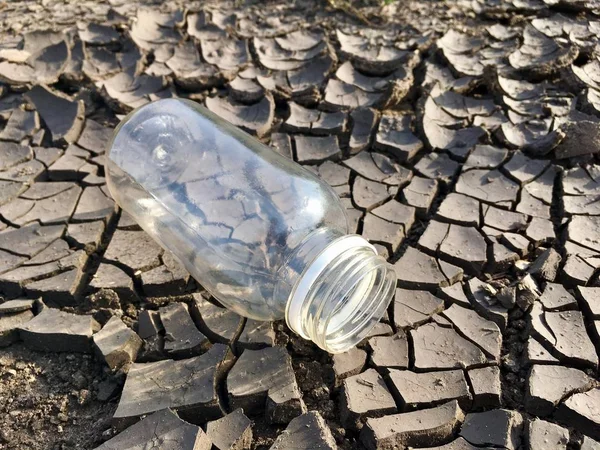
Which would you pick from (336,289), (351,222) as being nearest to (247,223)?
(336,289)

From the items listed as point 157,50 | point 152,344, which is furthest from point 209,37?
point 152,344

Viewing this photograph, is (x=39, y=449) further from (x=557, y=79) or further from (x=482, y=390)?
(x=557, y=79)

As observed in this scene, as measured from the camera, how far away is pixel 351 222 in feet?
9.33

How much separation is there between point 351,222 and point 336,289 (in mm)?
871

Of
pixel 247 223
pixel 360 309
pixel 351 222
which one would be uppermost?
pixel 247 223

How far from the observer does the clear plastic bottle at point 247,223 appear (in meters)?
2.04

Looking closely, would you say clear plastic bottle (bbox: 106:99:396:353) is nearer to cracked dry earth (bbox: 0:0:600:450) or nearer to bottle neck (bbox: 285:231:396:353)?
bottle neck (bbox: 285:231:396:353)

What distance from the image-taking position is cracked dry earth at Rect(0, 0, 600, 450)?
2156 mm

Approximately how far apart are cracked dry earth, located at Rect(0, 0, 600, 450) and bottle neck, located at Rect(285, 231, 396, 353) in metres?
0.15

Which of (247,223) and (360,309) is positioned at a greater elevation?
(247,223)

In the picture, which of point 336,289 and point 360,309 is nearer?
point 336,289

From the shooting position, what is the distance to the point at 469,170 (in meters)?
3.04

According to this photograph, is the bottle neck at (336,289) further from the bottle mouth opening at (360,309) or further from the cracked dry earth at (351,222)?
the cracked dry earth at (351,222)

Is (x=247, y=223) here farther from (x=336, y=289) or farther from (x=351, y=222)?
(x=351, y=222)
